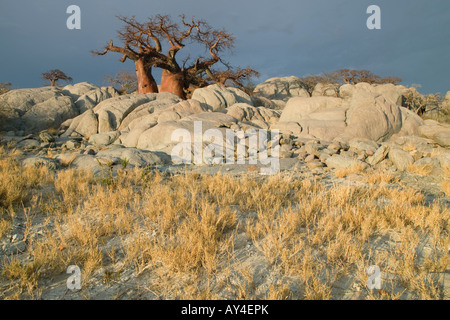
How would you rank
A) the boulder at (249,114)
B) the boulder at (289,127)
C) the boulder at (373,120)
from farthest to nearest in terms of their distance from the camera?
the boulder at (249,114), the boulder at (289,127), the boulder at (373,120)

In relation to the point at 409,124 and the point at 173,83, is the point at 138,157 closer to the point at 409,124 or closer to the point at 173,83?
the point at 409,124

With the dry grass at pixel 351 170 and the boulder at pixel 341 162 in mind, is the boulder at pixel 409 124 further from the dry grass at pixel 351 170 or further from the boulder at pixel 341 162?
the dry grass at pixel 351 170

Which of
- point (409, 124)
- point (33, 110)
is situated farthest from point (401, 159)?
point (33, 110)

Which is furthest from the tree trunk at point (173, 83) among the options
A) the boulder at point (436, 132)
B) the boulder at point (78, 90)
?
the boulder at point (436, 132)

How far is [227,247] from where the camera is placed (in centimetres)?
279

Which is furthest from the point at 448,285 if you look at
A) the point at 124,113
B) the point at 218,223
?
the point at 124,113

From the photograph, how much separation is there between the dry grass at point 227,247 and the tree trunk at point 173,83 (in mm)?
19989

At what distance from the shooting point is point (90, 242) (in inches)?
117
